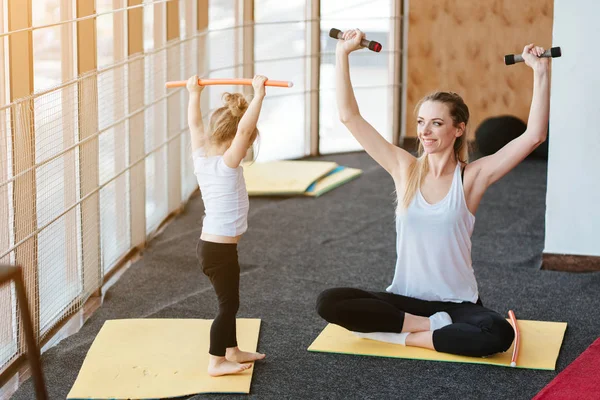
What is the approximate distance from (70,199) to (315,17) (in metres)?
3.34

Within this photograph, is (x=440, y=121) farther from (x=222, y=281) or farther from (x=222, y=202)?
(x=222, y=281)

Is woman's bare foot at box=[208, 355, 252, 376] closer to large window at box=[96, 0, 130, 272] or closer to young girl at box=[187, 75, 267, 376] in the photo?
young girl at box=[187, 75, 267, 376]

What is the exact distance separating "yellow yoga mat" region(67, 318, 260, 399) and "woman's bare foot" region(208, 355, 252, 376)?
0.6 inches

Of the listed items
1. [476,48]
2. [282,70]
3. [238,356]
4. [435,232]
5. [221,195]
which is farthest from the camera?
[476,48]

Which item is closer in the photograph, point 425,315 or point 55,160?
point 425,315

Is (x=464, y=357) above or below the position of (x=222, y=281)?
below

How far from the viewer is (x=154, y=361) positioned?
2674 mm

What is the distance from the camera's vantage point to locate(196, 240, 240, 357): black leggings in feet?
8.23

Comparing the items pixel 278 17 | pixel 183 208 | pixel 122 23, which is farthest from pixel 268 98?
pixel 122 23

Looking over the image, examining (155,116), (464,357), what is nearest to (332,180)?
(155,116)

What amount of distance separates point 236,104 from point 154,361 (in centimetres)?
81

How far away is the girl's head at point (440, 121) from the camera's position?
2762mm

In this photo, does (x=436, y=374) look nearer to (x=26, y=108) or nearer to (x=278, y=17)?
(x=26, y=108)

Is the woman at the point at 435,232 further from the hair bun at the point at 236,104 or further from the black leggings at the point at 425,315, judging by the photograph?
the hair bun at the point at 236,104
